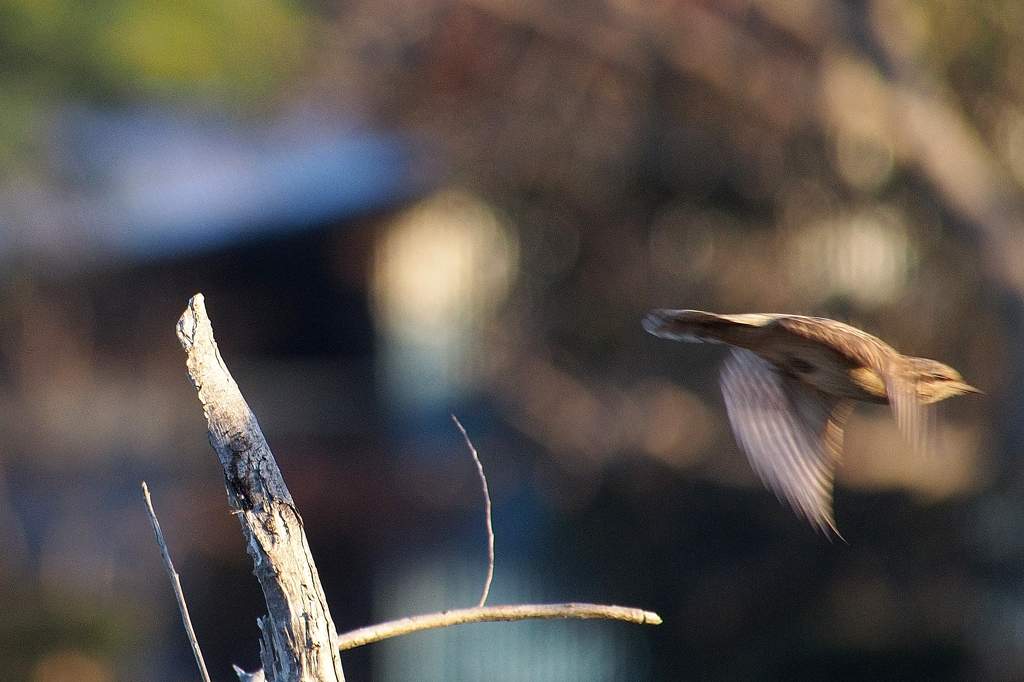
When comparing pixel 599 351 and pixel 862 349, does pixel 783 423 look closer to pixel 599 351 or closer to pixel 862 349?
pixel 862 349

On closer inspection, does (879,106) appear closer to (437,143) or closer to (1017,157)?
(1017,157)

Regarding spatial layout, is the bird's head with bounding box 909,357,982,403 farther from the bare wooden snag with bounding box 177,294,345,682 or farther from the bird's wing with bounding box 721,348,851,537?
the bare wooden snag with bounding box 177,294,345,682

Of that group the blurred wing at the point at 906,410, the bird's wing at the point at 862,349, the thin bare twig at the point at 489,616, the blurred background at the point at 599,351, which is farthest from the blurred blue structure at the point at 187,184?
the thin bare twig at the point at 489,616

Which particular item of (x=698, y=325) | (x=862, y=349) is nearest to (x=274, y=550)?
(x=698, y=325)

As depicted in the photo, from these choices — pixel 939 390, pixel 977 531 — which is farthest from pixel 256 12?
pixel 939 390

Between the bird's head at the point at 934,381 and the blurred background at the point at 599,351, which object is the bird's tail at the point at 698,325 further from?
the blurred background at the point at 599,351
